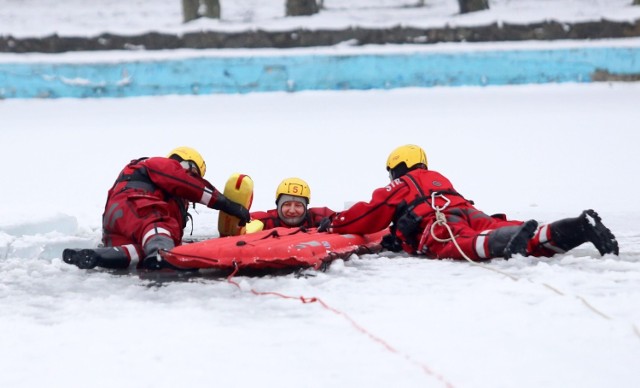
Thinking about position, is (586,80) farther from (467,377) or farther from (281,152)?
(467,377)

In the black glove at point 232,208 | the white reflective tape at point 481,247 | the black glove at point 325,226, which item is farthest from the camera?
the black glove at point 232,208

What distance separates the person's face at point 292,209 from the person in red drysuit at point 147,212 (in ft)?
2.04

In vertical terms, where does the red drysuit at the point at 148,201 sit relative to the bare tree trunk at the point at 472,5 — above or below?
below

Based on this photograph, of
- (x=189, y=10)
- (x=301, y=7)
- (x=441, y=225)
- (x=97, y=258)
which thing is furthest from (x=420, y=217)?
(x=189, y=10)

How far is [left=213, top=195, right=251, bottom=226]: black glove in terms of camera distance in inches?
264

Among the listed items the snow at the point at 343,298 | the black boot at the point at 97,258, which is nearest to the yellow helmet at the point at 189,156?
the snow at the point at 343,298

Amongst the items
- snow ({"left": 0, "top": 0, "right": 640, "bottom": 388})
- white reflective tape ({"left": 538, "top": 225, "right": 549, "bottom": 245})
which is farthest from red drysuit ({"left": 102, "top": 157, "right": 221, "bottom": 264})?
white reflective tape ({"left": 538, "top": 225, "right": 549, "bottom": 245})

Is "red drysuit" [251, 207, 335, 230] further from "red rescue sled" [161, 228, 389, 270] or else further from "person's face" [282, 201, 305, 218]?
"red rescue sled" [161, 228, 389, 270]

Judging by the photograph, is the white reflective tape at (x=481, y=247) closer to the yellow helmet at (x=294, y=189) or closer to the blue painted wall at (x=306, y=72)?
the yellow helmet at (x=294, y=189)

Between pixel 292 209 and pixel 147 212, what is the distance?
151cm

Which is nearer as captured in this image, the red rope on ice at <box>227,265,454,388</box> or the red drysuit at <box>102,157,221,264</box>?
the red rope on ice at <box>227,265,454,388</box>

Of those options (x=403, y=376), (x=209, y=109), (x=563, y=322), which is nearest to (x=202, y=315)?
(x=403, y=376)

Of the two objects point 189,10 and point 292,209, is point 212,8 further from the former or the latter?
point 292,209

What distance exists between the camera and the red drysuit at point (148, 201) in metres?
6.09
